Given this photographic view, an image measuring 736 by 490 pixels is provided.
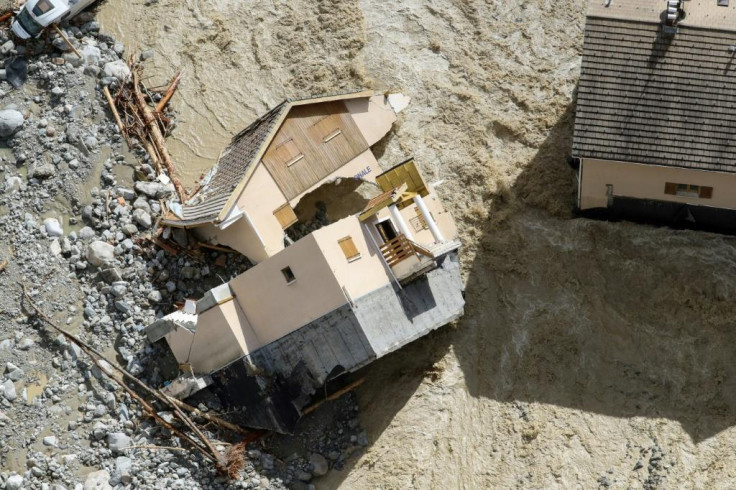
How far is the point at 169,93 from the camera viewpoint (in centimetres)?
3828

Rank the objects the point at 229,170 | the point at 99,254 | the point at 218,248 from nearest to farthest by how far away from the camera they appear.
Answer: the point at 99,254 < the point at 218,248 < the point at 229,170

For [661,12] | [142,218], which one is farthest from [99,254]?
[661,12]

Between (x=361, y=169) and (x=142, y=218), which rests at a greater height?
(x=142, y=218)

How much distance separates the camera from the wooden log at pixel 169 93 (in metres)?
37.9

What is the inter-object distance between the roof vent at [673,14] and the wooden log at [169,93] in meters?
15.8

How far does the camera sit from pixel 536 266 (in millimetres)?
35719

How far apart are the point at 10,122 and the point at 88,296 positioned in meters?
6.51

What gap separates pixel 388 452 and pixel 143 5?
698 inches

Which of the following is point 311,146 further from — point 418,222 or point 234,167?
point 418,222

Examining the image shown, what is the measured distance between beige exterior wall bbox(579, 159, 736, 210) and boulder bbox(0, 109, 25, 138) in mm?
17706

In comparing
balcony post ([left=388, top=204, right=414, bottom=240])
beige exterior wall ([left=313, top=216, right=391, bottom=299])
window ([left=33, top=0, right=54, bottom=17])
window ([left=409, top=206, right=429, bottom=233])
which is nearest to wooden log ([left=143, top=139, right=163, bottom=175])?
window ([left=33, top=0, right=54, bottom=17])

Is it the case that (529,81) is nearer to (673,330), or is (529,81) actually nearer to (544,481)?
(673,330)

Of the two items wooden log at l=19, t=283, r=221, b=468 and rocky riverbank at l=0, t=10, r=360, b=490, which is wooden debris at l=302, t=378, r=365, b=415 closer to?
rocky riverbank at l=0, t=10, r=360, b=490

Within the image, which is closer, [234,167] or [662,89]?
[662,89]
